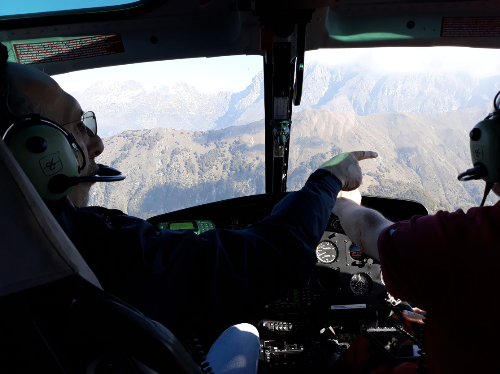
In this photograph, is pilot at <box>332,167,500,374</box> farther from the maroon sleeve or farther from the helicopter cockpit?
the helicopter cockpit

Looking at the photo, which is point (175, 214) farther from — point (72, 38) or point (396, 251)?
point (396, 251)

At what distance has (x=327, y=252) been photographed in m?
2.33

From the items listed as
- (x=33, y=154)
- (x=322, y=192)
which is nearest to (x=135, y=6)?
(x=33, y=154)

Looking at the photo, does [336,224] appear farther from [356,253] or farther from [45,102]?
[45,102]

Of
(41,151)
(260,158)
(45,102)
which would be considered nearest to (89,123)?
(45,102)

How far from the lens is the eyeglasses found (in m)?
1.03

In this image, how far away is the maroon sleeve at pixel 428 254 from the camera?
0.80m

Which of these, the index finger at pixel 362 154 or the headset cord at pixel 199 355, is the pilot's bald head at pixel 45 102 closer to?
the headset cord at pixel 199 355

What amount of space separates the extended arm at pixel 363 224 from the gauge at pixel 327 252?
1.00 metres

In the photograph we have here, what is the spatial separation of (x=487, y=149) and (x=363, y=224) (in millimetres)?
439

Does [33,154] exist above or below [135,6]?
below

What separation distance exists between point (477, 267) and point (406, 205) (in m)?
1.58

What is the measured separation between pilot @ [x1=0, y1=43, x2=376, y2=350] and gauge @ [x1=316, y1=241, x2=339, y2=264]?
1.48 m

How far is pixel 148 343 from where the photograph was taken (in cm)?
43
